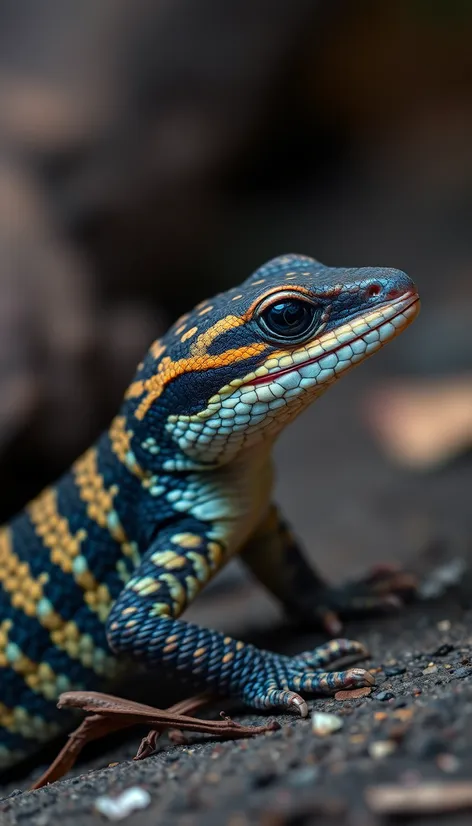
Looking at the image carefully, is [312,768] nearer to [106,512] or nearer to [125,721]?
[125,721]

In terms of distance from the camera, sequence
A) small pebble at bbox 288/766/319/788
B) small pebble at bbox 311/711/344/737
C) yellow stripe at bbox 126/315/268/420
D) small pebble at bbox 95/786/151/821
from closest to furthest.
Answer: small pebble at bbox 288/766/319/788 → small pebble at bbox 95/786/151/821 → small pebble at bbox 311/711/344/737 → yellow stripe at bbox 126/315/268/420

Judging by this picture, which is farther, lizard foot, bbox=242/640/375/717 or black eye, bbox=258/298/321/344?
black eye, bbox=258/298/321/344

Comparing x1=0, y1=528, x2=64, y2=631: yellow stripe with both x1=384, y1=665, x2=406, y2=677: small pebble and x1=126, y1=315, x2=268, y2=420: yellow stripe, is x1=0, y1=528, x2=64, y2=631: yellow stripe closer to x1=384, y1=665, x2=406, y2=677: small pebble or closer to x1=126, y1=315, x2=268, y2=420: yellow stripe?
x1=126, y1=315, x2=268, y2=420: yellow stripe

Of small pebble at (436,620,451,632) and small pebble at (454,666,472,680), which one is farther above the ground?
small pebble at (454,666,472,680)

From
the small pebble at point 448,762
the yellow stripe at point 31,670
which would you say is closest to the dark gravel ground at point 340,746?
the small pebble at point 448,762

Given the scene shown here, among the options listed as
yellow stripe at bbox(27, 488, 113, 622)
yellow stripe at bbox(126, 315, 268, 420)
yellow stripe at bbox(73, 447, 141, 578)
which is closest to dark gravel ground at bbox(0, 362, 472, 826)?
yellow stripe at bbox(27, 488, 113, 622)

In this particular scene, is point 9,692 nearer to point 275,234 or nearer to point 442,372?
point 442,372

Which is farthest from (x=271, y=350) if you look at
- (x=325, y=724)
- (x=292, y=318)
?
(x=325, y=724)

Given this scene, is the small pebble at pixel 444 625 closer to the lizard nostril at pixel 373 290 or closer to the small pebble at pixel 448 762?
the lizard nostril at pixel 373 290
